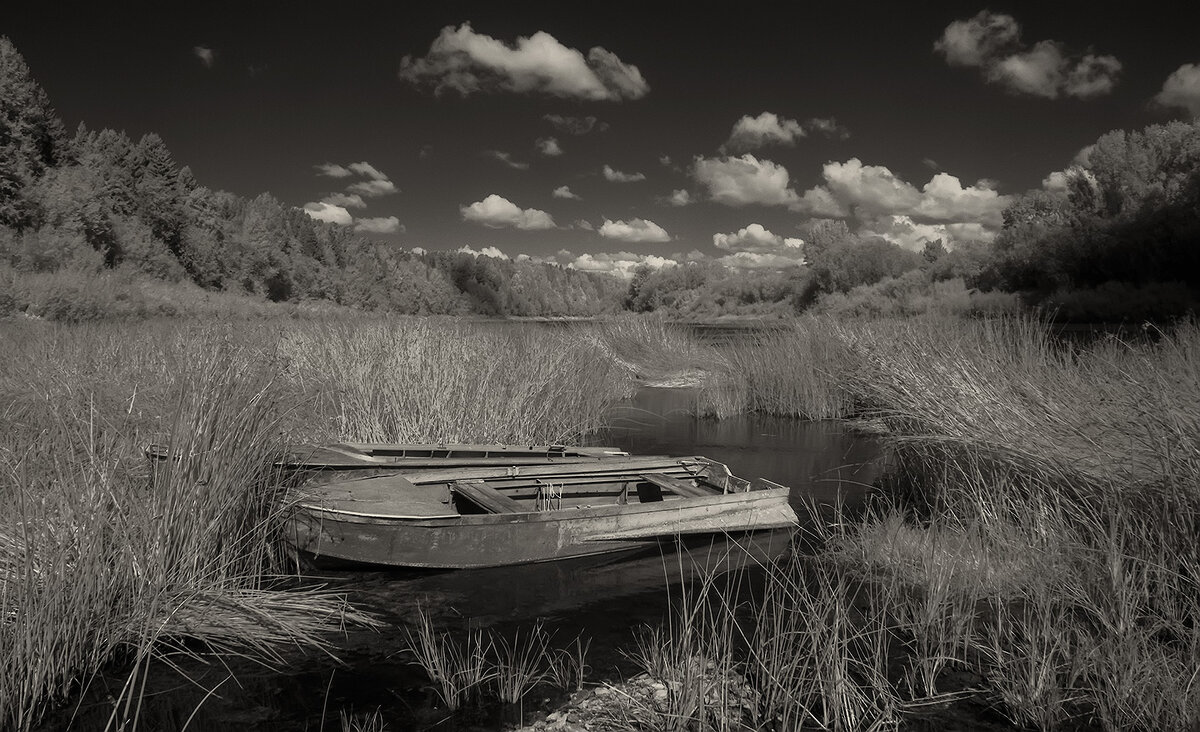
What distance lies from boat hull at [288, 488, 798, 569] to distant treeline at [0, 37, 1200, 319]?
9.80m

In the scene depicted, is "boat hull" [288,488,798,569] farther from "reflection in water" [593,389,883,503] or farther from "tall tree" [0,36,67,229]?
"tall tree" [0,36,67,229]

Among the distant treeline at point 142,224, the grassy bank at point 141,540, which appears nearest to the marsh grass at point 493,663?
the grassy bank at point 141,540

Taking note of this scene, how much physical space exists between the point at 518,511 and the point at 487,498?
502 millimetres

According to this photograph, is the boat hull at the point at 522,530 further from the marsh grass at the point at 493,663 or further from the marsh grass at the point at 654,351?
the marsh grass at the point at 654,351

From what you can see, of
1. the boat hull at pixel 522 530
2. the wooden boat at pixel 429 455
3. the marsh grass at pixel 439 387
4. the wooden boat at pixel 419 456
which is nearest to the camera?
the boat hull at pixel 522 530

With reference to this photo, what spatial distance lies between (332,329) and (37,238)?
30838mm

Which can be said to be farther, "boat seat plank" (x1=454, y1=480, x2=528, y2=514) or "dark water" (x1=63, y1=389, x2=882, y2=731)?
"boat seat plank" (x1=454, y1=480, x2=528, y2=514)

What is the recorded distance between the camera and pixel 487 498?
6.36 meters

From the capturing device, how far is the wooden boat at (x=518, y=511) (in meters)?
5.59

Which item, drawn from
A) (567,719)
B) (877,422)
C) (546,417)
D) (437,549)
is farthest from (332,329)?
(567,719)

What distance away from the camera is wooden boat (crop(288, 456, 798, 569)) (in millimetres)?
5594

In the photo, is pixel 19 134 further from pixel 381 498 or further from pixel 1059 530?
pixel 1059 530

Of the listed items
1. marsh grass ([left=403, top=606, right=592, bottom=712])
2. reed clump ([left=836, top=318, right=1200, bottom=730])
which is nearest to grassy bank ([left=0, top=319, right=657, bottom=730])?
marsh grass ([left=403, top=606, right=592, bottom=712])

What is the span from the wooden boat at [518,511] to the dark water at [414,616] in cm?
21
